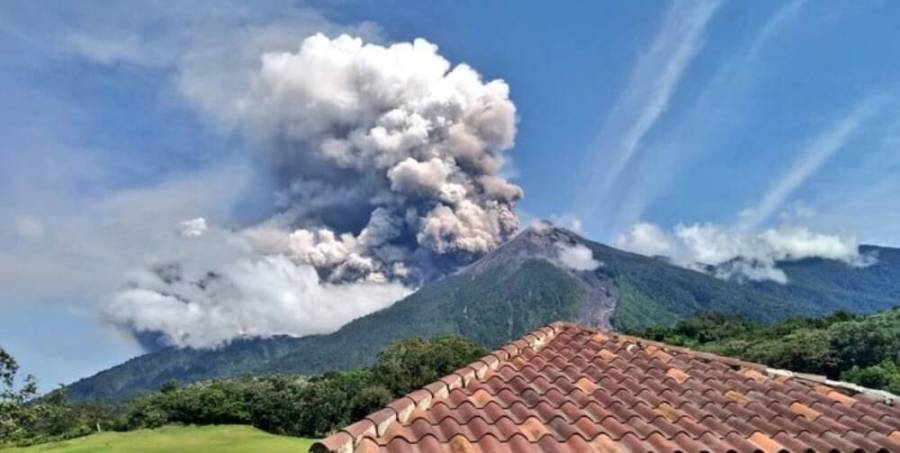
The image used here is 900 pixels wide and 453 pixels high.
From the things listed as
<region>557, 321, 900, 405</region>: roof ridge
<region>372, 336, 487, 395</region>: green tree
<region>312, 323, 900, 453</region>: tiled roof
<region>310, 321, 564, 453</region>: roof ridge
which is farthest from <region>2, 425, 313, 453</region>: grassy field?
<region>312, 323, 900, 453</region>: tiled roof

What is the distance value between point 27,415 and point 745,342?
222 ft

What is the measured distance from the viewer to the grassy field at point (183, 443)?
2154 inches

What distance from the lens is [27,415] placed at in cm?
2750

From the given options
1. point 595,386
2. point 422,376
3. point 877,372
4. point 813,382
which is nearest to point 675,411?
point 595,386

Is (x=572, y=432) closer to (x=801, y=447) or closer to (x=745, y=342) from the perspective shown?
(x=801, y=447)

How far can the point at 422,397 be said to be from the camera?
6234mm

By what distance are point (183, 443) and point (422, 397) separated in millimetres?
59662

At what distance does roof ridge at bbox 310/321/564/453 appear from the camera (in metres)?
5.27

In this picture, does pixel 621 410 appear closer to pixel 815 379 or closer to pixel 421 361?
pixel 815 379

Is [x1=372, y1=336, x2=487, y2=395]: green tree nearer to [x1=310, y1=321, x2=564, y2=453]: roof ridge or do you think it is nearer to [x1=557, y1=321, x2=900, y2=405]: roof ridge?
[x1=557, y1=321, x2=900, y2=405]: roof ridge

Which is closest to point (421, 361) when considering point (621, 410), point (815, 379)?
point (815, 379)

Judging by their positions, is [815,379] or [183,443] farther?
[183,443]

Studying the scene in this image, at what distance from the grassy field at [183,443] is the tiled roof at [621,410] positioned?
47955 millimetres

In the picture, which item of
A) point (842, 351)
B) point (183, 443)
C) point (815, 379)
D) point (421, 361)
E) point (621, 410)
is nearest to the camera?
point (621, 410)
